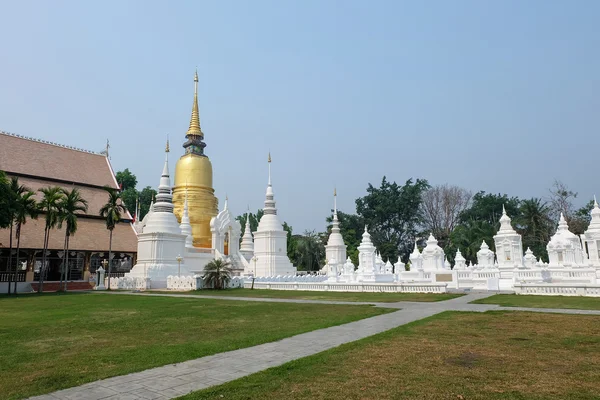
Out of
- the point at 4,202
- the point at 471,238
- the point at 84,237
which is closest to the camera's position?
the point at 4,202

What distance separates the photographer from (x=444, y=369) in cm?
588

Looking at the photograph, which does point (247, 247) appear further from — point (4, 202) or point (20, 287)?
point (4, 202)

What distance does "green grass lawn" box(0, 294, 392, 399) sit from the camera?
6.07 meters

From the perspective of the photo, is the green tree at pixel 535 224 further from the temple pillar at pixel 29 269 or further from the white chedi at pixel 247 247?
the temple pillar at pixel 29 269

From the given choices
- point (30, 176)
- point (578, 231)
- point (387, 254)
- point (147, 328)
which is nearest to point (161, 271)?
point (30, 176)

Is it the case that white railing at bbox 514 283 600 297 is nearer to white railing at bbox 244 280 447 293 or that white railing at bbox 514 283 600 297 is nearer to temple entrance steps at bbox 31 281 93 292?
white railing at bbox 244 280 447 293

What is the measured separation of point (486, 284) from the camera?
2458 centimetres

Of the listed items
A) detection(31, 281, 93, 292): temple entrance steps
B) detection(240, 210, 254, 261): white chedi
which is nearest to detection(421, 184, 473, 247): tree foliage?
detection(240, 210, 254, 261): white chedi

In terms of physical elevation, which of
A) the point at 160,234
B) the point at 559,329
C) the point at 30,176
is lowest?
the point at 559,329

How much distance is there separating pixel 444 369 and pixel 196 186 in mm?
40292

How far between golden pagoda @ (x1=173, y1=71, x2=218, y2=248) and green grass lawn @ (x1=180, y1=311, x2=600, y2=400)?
35113mm

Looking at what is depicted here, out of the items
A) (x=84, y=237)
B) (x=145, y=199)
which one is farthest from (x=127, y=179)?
(x=84, y=237)

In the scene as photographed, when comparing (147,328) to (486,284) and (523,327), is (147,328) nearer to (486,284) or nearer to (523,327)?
(523,327)

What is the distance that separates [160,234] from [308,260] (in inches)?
1076
